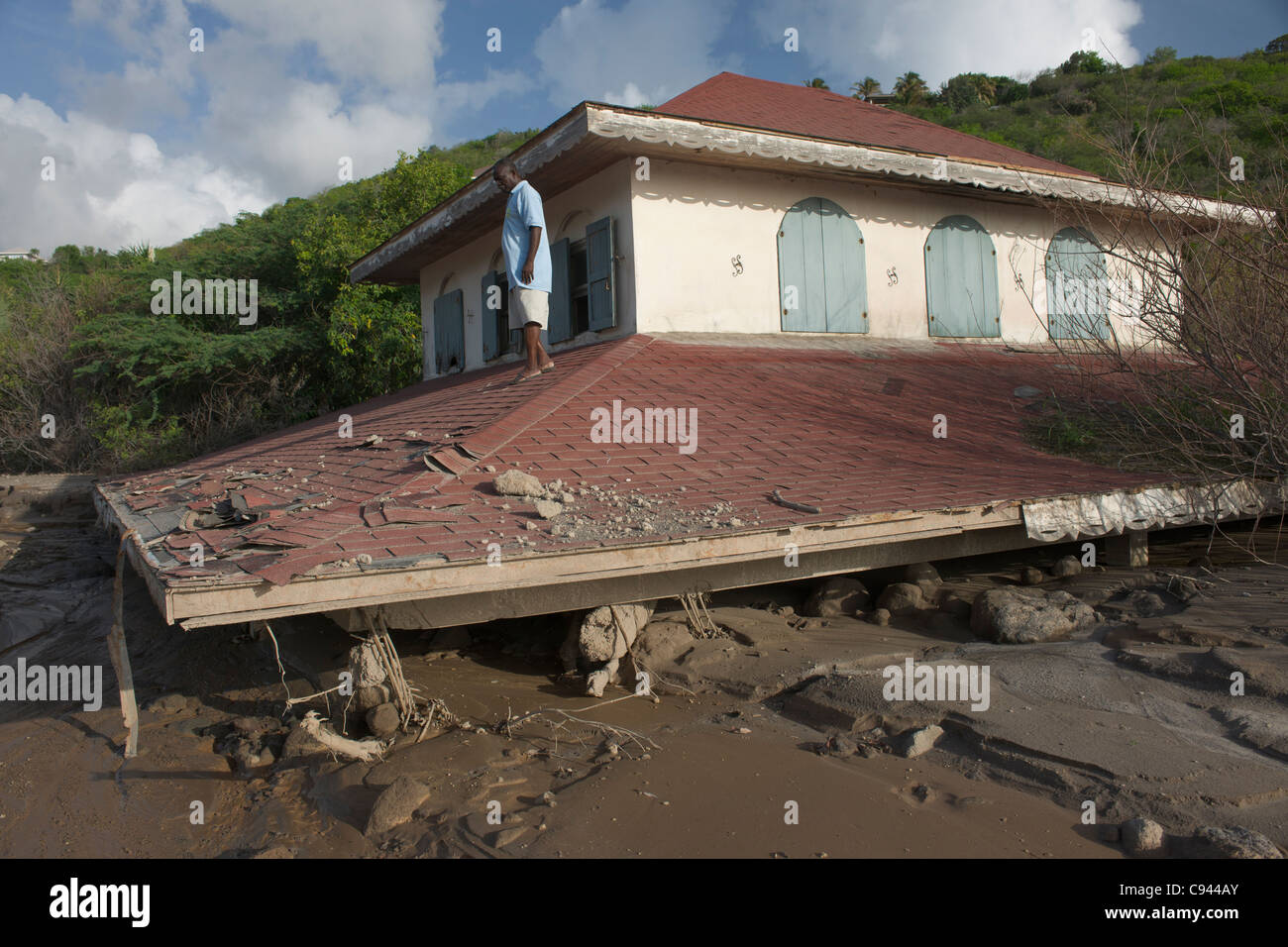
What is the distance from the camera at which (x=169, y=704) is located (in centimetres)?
609

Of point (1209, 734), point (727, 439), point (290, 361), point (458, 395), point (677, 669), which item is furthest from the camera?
point (290, 361)

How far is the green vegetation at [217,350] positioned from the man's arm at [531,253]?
9.68 metres

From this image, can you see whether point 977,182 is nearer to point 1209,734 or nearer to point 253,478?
point 1209,734

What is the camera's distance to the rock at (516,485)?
200 inches

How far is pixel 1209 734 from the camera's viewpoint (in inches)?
162

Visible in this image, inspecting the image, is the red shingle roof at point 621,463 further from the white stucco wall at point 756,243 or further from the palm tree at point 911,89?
the palm tree at point 911,89

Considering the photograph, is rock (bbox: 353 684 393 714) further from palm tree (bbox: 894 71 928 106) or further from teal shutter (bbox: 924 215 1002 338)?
palm tree (bbox: 894 71 928 106)

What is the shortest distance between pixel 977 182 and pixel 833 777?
810 cm

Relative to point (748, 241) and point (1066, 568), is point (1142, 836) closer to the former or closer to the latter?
point (1066, 568)

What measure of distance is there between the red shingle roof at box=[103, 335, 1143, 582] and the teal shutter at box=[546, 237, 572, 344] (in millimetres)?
1220

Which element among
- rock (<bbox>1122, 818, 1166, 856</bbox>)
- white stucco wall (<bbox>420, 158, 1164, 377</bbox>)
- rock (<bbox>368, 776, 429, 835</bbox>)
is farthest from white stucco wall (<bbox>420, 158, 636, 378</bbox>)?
rock (<bbox>1122, 818, 1166, 856</bbox>)

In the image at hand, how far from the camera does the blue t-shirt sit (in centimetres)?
742

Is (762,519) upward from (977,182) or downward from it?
downward

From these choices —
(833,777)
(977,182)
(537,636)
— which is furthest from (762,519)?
(977,182)
